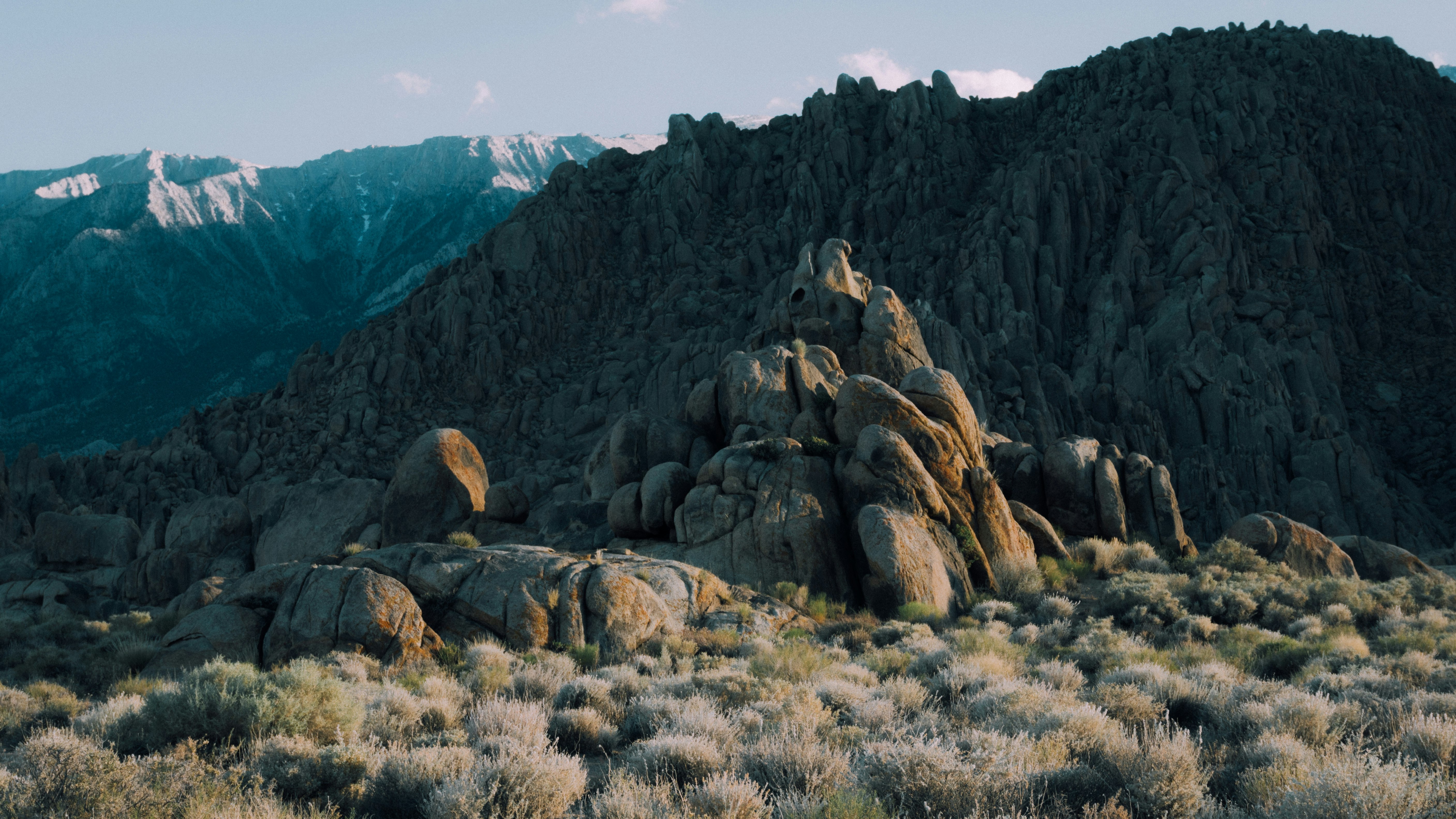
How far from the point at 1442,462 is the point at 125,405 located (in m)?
144

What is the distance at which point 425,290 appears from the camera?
255ft

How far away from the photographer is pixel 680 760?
25.9ft

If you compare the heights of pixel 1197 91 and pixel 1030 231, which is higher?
pixel 1197 91

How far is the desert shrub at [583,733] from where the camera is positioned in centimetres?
941

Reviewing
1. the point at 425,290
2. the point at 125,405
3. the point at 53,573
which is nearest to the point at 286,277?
the point at 125,405

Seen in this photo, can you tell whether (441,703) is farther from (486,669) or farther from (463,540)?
(463,540)

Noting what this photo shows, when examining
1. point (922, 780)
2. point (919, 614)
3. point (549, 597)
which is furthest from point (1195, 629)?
point (922, 780)

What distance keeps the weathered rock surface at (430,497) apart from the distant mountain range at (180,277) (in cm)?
10098

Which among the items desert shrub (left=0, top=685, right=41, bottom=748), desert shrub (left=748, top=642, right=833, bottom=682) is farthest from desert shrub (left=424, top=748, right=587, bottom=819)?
desert shrub (left=0, top=685, right=41, bottom=748)

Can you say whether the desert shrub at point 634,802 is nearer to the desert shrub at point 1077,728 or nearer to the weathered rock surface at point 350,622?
the desert shrub at point 1077,728

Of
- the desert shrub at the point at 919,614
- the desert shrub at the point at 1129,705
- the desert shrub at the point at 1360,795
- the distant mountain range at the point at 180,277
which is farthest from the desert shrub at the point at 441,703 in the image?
the distant mountain range at the point at 180,277

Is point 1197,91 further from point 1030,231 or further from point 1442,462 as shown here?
point 1442,462

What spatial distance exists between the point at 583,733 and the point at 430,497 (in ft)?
70.2

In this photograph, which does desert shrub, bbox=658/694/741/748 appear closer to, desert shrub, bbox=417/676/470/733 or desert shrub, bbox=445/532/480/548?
desert shrub, bbox=417/676/470/733
